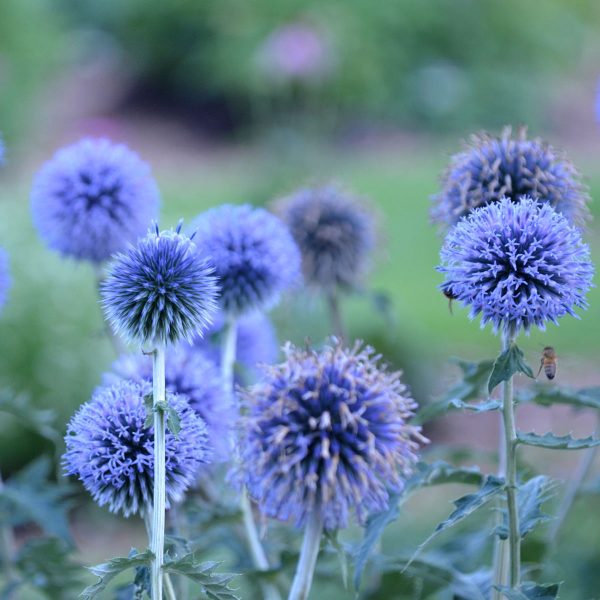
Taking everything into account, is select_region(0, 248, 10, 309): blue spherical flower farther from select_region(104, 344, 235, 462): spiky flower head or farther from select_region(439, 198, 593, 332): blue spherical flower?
select_region(439, 198, 593, 332): blue spherical flower

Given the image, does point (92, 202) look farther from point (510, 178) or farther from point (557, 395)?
point (557, 395)

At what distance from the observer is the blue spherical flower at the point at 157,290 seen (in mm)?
1591

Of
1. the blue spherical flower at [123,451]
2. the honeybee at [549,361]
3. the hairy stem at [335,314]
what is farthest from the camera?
the hairy stem at [335,314]

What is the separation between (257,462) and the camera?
1555 millimetres

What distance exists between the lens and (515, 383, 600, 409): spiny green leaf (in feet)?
5.92

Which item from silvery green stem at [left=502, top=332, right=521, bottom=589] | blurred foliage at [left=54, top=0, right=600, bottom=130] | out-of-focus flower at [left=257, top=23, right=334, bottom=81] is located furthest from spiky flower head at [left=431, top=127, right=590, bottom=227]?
blurred foliage at [left=54, top=0, right=600, bottom=130]

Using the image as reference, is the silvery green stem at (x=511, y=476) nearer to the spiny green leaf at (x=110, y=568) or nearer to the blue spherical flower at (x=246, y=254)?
the spiny green leaf at (x=110, y=568)

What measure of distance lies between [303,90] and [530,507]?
1292 centimetres

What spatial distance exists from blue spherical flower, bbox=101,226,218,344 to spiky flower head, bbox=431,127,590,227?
2.04ft

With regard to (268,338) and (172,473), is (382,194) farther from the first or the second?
(172,473)

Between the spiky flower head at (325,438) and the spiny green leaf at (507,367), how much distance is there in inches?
5.8

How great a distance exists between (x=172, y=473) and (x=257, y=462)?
178 millimetres

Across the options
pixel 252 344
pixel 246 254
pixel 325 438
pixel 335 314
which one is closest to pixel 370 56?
pixel 335 314

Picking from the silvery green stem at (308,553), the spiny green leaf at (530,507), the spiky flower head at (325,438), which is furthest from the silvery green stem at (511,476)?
the silvery green stem at (308,553)
